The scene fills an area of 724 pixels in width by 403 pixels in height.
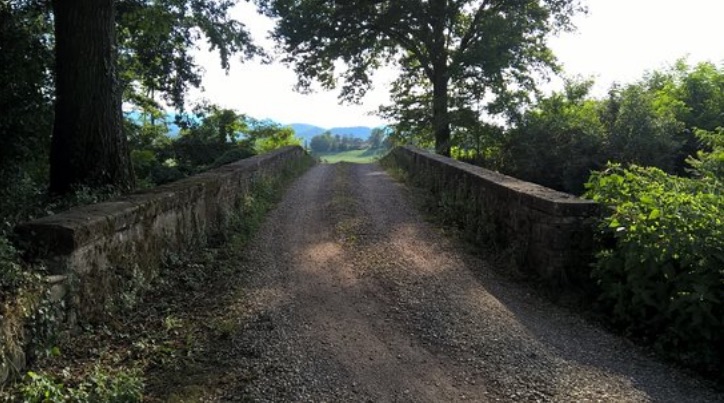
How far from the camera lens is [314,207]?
9.67m

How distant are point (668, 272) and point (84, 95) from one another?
21.7 feet

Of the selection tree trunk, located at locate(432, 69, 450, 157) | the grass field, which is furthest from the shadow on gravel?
the grass field

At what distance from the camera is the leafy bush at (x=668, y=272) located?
368 centimetres

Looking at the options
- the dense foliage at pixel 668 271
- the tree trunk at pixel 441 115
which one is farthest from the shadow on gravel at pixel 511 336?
the tree trunk at pixel 441 115

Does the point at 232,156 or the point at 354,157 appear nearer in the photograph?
the point at 232,156

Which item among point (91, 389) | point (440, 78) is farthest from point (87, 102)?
point (440, 78)

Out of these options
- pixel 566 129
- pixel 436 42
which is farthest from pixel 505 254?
pixel 436 42

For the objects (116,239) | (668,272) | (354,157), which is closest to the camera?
(668,272)

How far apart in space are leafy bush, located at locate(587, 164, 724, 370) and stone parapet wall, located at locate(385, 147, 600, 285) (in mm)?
261

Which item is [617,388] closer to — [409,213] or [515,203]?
[515,203]

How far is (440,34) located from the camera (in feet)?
70.6

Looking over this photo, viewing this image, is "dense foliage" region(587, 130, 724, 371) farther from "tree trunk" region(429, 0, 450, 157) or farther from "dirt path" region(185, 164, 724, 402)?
"tree trunk" region(429, 0, 450, 157)

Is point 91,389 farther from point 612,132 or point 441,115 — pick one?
point 441,115

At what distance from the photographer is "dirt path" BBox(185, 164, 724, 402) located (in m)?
3.44
